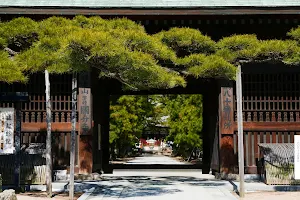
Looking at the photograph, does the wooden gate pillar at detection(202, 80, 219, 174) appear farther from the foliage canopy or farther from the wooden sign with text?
the wooden sign with text

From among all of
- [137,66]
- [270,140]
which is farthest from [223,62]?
[270,140]

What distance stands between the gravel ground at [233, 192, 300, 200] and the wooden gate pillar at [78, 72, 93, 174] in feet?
19.5

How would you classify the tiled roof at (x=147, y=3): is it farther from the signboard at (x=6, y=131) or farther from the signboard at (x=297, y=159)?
the signboard at (x=297, y=159)

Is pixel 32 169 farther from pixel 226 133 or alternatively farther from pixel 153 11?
pixel 226 133

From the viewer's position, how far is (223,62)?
11.8m

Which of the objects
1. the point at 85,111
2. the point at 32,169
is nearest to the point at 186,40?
the point at 85,111

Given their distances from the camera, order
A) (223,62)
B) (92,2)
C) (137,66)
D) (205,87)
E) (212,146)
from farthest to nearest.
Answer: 1. (205,87)
2. (212,146)
3. (92,2)
4. (223,62)
5. (137,66)

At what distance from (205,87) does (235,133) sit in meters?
4.55

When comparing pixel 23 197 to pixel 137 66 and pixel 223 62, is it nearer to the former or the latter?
pixel 137 66

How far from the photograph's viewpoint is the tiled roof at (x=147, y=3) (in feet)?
51.1

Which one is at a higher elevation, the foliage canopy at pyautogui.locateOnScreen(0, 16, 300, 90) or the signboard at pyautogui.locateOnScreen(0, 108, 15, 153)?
the foliage canopy at pyautogui.locateOnScreen(0, 16, 300, 90)

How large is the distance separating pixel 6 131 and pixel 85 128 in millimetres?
4067

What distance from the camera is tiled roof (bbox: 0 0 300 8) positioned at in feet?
51.1

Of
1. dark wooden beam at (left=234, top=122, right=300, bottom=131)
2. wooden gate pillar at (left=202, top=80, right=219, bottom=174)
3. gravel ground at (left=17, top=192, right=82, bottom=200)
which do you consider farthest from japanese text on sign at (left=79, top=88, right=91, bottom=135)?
dark wooden beam at (left=234, top=122, right=300, bottom=131)
